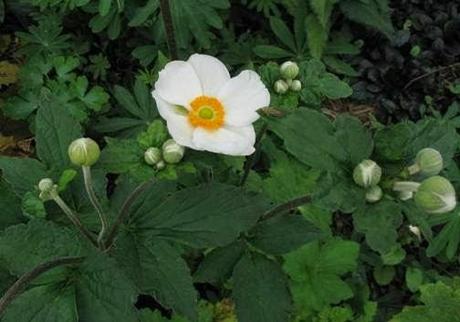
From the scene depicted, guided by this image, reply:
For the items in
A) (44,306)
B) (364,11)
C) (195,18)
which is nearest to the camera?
(44,306)

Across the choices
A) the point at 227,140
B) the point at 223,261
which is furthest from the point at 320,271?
the point at 227,140

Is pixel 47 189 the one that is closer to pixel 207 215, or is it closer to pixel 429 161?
pixel 207 215

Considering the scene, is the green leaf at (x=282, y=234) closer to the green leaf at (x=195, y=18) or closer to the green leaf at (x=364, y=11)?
the green leaf at (x=195, y=18)

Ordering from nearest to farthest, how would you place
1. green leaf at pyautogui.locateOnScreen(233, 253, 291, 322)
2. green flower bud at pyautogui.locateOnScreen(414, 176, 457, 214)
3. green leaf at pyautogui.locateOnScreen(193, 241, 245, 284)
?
green flower bud at pyautogui.locateOnScreen(414, 176, 457, 214)
green leaf at pyautogui.locateOnScreen(233, 253, 291, 322)
green leaf at pyautogui.locateOnScreen(193, 241, 245, 284)

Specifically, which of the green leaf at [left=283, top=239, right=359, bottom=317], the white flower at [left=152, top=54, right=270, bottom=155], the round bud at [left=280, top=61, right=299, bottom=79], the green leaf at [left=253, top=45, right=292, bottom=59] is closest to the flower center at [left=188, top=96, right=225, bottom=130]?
the white flower at [left=152, top=54, right=270, bottom=155]

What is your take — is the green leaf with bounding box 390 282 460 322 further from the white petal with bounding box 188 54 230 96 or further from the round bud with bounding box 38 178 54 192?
the round bud with bounding box 38 178 54 192

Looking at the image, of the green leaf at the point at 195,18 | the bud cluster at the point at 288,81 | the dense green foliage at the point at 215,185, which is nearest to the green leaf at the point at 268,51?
the dense green foliage at the point at 215,185
